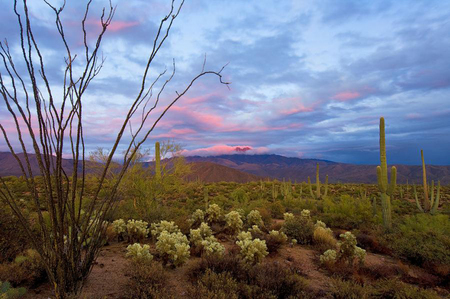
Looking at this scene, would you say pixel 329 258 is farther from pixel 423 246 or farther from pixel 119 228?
pixel 119 228

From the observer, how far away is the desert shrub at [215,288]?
3.87 meters

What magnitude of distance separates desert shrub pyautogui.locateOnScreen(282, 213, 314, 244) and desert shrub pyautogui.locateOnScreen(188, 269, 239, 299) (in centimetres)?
492

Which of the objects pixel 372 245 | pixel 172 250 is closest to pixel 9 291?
pixel 172 250

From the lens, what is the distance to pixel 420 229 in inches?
398

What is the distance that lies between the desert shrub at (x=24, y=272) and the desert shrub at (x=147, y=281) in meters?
1.49

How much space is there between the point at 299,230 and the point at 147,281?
6.07 meters

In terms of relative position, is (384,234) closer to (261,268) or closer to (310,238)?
(310,238)

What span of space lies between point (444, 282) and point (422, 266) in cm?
102

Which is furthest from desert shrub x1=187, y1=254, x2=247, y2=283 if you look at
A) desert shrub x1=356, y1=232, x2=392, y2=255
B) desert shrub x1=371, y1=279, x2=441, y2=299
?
desert shrub x1=356, y1=232, x2=392, y2=255

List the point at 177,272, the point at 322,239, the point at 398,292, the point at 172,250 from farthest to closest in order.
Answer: the point at 322,239 → the point at 172,250 → the point at 177,272 → the point at 398,292

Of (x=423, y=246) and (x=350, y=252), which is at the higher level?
(x=350, y=252)

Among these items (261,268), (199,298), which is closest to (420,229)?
(261,268)

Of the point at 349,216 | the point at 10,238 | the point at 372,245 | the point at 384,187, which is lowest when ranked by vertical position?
the point at 372,245

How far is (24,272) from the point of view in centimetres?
441
